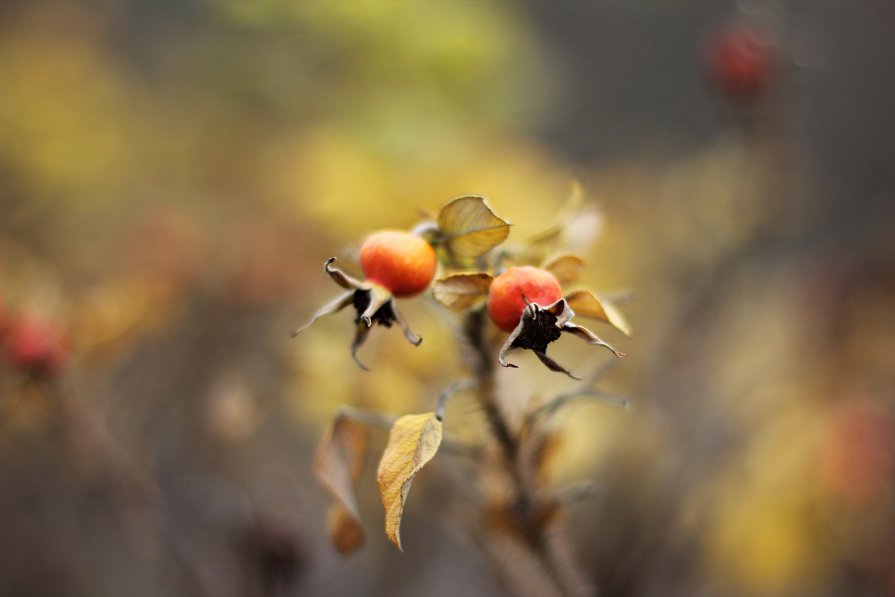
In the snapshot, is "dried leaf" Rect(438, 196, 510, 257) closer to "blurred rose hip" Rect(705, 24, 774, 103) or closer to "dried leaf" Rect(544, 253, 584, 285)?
"dried leaf" Rect(544, 253, 584, 285)

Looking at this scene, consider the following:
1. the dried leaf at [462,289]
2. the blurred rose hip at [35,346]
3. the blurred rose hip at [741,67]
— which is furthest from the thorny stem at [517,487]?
the blurred rose hip at [741,67]

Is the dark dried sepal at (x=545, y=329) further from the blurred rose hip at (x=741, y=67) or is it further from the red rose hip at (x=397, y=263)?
the blurred rose hip at (x=741, y=67)

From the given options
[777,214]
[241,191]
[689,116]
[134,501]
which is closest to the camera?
[134,501]

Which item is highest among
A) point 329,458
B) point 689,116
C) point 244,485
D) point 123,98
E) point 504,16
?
point 689,116

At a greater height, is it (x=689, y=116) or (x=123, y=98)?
(x=689, y=116)

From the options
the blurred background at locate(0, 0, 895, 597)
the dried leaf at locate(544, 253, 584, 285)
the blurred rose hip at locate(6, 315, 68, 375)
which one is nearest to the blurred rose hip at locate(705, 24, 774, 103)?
the blurred background at locate(0, 0, 895, 597)

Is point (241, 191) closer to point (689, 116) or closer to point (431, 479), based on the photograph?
point (431, 479)

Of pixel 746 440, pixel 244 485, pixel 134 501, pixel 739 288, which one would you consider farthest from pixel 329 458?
pixel 739 288
